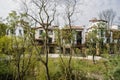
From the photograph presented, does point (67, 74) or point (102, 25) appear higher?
point (102, 25)

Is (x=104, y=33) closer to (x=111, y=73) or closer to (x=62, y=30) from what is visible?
(x=62, y=30)

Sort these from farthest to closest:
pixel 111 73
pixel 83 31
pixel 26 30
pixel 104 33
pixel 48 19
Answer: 1. pixel 83 31
2. pixel 104 33
3. pixel 26 30
4. pixel 48 19
5. pixel 111 73

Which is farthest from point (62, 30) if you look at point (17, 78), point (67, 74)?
point (17, 78)

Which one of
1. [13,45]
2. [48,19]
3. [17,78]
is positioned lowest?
[17,78]

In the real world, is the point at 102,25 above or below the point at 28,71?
above

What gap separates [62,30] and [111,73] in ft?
38.7

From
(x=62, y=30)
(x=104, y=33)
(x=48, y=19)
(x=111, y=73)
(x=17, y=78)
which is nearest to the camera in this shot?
(x=111, y=73)

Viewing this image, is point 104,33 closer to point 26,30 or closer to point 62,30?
point 62,30

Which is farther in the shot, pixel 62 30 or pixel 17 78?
pixel 62 30

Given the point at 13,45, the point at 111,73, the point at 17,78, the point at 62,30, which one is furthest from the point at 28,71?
the point at 111,73

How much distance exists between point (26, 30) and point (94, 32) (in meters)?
19.0

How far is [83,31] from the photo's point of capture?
Result: 5172cm

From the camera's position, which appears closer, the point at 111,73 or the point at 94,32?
the point at 111,73

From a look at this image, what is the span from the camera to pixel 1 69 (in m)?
26.5
